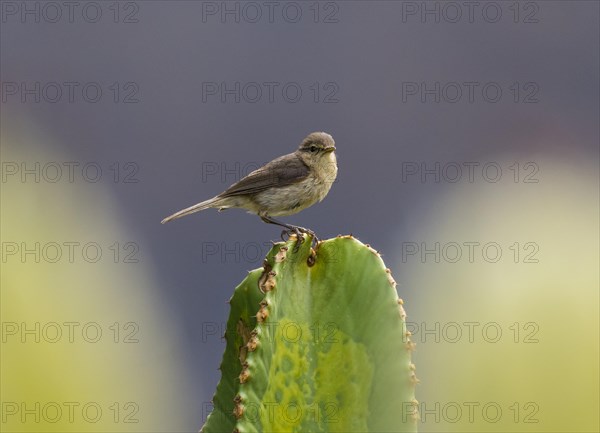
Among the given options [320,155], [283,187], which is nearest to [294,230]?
[283,187]

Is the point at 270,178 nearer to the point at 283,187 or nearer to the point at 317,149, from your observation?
the point at 283,187

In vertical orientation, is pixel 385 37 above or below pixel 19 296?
above

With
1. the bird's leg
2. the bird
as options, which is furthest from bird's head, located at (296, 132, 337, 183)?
the bird's leg

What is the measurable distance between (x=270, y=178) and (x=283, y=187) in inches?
3.5

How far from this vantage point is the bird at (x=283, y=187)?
5113 mm

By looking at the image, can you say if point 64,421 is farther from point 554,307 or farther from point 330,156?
point 554,307

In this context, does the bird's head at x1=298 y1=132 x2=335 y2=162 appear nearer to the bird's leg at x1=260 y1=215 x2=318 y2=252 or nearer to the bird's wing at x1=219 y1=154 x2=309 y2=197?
the bird's wing at x1=219 y1=154 x2=309 y2=197

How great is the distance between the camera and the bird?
5113 mm

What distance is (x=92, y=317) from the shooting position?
195 inches

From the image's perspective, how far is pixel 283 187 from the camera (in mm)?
5141

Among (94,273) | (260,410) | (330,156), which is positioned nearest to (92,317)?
(94,273)

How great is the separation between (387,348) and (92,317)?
Result: 2269 mm

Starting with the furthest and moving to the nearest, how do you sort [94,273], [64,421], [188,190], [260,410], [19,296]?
[188,190] < [94,273] < [19,296] < [64,421] < [260,410]

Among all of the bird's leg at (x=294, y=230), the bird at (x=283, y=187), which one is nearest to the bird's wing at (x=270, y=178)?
the bird at (x=283, y=187)
